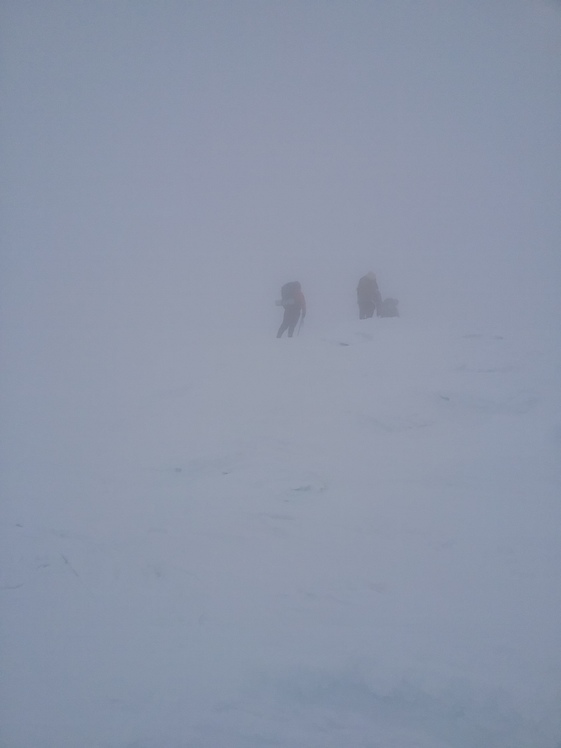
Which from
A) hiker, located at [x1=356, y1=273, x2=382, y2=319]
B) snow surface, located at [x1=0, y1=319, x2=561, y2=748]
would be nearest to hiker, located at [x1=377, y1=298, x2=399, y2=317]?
hiker, located at [x1=356, y1=273, x2=382, y2=319]

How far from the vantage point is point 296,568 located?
543 cm

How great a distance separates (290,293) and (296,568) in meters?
8.77

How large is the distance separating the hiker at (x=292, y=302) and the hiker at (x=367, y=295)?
2.07 m

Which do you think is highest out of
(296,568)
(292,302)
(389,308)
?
(292,302)

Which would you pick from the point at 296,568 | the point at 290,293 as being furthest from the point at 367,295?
the point at 296,568

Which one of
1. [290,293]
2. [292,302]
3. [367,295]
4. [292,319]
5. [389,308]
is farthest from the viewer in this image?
[389,308]

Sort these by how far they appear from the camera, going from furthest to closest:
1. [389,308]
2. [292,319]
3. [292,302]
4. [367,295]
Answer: [389,308] → [367,295] → [292,319] → [292,302]

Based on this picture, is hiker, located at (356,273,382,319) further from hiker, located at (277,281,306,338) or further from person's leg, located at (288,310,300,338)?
person's leg, located at (288,310,300,338)

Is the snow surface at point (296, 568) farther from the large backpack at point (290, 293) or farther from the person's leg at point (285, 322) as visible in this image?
the person's leg at point (285, 322)

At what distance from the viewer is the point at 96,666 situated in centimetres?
468

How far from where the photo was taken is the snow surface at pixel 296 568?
13.8 feet

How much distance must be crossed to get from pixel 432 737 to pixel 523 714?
776 millimetres

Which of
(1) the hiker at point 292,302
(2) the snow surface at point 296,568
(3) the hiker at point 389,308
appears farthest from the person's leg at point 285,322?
(2) the snow surface at point 296,568

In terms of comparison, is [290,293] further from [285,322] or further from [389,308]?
[389,308]
